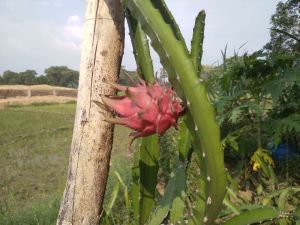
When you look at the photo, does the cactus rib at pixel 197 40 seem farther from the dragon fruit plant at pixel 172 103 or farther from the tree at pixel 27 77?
the tree at pixel 27 77

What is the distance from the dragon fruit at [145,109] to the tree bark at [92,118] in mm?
269

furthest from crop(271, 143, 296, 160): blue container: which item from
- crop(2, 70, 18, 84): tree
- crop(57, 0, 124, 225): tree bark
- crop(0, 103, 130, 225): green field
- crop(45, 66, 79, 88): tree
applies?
crop(2, 70, 18, 84): tree

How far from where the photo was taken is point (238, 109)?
2488mm

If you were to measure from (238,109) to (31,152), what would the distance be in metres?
4.97

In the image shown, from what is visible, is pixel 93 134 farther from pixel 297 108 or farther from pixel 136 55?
pixel 297 108

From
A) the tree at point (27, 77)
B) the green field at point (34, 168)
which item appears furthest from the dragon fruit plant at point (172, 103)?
the tree at point (27, 77)

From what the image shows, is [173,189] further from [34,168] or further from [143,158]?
[34,168]

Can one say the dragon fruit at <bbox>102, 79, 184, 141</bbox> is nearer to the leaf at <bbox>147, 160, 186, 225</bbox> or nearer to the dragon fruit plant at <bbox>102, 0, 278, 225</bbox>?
the dragon fruit plant at <bbox>102, 0, 278, 225</bbox>

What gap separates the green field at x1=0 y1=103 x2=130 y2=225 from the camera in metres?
2.96

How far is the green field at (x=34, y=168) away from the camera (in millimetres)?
2961

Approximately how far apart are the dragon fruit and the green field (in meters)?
2.03

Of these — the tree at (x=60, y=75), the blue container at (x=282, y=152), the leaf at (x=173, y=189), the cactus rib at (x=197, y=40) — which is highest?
the tree at (x=60, y=75)

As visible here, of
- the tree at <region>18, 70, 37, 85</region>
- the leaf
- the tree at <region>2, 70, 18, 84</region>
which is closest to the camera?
the leaf

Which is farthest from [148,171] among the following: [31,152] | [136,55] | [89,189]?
[31,152]
